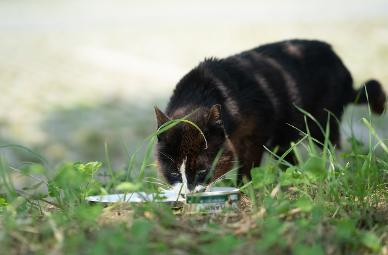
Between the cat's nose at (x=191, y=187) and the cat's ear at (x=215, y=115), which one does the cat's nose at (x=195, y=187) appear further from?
the cat's ear at (x=215, y=115)

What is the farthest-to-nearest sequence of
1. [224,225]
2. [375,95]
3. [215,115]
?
[375,95], [215,115], [224,225]

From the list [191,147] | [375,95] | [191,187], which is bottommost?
[191,187]

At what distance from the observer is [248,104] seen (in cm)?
446

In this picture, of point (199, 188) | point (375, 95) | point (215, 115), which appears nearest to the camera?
point (199, 188)

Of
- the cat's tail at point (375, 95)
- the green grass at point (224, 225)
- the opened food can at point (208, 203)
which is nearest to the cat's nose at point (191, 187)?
the green grass at point (224, 225)

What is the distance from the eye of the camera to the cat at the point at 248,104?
3.62m

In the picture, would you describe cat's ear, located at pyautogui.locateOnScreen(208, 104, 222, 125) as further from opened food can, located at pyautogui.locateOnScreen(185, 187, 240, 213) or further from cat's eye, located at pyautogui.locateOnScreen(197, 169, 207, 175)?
opened food can, located at pyautogui.locateOnScreen(185, 187, 240, 213)

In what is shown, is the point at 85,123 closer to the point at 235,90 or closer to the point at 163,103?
the point at 163,103

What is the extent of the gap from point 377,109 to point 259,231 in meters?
3.20

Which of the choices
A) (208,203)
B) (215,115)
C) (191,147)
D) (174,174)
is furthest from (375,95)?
(208,203)

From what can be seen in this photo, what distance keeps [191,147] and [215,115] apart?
0.87 ft

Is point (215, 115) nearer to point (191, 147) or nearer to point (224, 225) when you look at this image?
point (191, 147)

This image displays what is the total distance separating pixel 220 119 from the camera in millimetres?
3721

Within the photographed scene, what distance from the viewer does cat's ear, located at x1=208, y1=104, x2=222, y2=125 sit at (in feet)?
11.9
